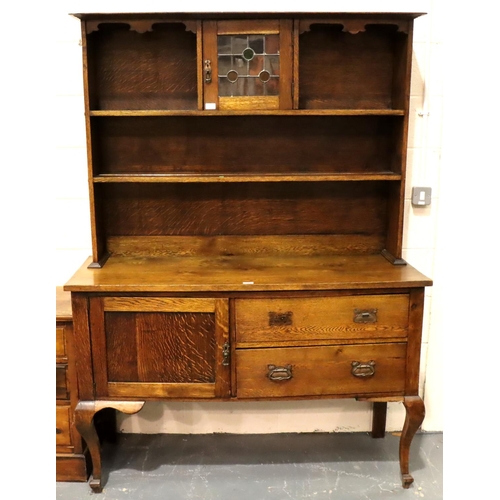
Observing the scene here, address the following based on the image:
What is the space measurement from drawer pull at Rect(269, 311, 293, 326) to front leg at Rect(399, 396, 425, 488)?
582mm

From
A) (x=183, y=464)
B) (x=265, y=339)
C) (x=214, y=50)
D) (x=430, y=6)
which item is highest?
(x=430, y=6)

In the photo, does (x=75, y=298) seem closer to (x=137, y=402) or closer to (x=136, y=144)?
(x=137, y=402)

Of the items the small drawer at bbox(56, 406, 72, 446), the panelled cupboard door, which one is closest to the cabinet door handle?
the panelled cupboard door

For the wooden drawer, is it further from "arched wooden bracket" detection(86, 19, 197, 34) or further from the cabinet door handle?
"arched wooden bracket" detection(86, 19, 197, 34)

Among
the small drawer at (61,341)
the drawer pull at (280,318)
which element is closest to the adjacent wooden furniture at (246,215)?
the drawer pull at (280,318)

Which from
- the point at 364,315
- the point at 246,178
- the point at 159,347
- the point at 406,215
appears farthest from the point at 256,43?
the point at 159,347

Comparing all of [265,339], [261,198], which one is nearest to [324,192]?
[261,198]

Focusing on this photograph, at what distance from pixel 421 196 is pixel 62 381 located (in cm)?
173

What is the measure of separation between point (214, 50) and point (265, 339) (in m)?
1.13

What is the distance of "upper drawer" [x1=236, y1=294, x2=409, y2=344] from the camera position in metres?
2.09

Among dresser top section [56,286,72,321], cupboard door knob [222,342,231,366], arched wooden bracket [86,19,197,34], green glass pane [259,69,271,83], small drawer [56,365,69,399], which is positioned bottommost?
small drawer [56,365,69,399]

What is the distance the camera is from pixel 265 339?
2109 mm

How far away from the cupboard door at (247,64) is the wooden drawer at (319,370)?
97 centimetres

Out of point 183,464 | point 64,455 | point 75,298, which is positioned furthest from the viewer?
point 183,464
